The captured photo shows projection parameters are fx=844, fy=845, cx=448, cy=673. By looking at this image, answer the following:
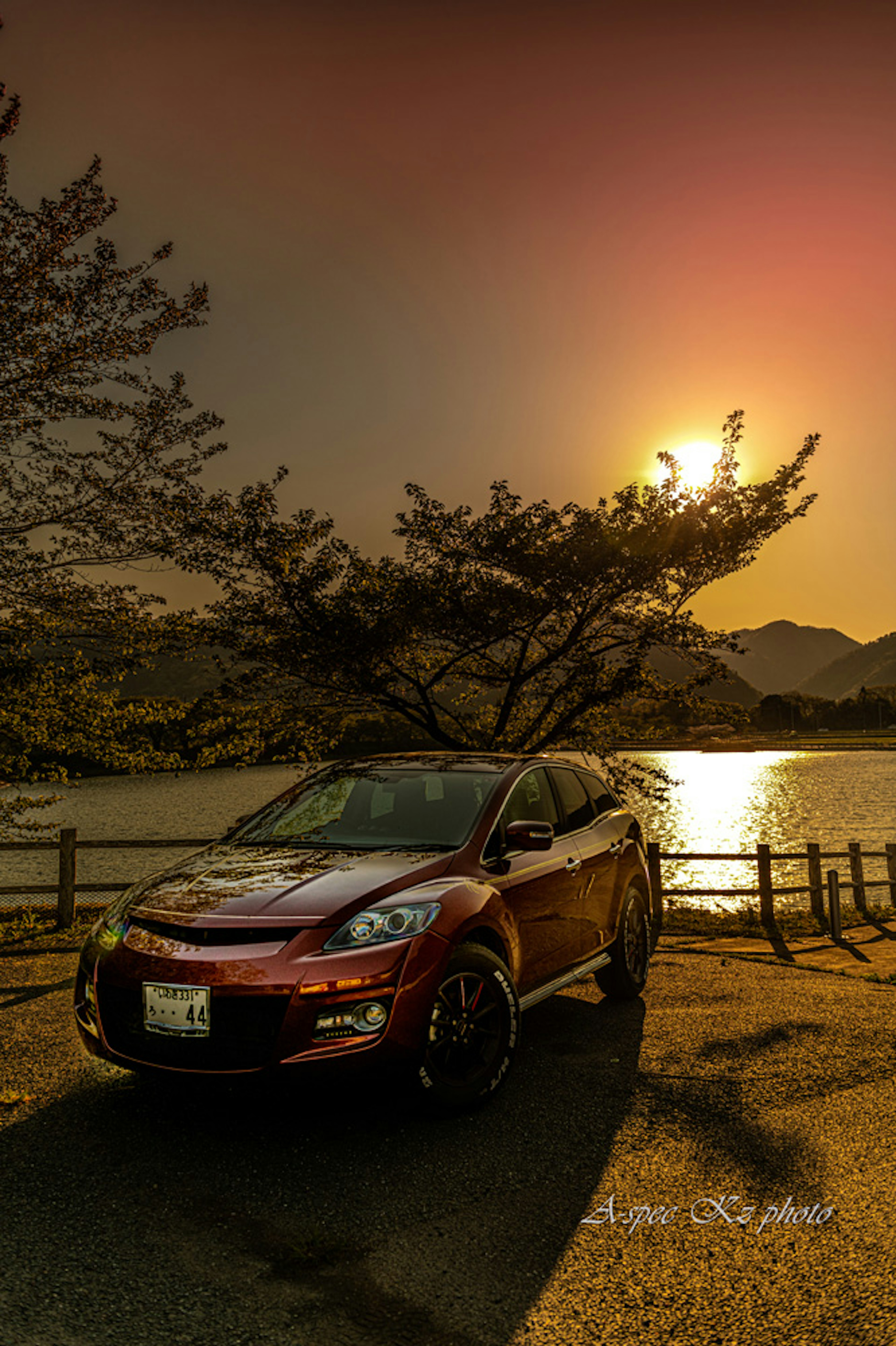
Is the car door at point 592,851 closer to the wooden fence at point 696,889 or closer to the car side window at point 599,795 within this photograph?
the car side window at point 599,795

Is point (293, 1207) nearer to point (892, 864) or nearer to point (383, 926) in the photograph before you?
point (383, 926)

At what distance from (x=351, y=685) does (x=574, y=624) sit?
3.69 m

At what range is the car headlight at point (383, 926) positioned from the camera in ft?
12.0

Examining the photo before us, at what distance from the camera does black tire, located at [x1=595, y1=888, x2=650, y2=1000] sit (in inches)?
246

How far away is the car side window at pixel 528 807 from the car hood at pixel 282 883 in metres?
0.40

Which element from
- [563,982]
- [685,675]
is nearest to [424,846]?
[563,982]

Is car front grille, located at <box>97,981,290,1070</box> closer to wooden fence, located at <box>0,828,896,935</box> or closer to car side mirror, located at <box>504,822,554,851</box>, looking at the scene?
car side mirror, located at <box>504,822,554,851</box>

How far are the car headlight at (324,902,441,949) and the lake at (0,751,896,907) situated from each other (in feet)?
21.7

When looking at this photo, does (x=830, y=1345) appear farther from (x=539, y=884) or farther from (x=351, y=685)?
(x=351, y=685)

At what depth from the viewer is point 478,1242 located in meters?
2.92

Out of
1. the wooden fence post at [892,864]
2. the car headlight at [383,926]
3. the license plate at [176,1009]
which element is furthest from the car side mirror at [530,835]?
the wooden fence post at [892,864]

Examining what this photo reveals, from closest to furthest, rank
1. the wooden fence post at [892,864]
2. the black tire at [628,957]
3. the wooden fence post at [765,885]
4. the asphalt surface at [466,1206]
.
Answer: the asphalt surface at [466,1206] → the black tire at [628,957] → the wooden fence post at [765,885] → the wooden fence post at [892,864]

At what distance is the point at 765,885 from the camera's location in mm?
12984

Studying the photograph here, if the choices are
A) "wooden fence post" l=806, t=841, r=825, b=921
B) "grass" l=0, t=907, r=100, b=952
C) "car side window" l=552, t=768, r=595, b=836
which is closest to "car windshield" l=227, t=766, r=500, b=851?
"car side window" l=552, t=768, r=595, b=836
